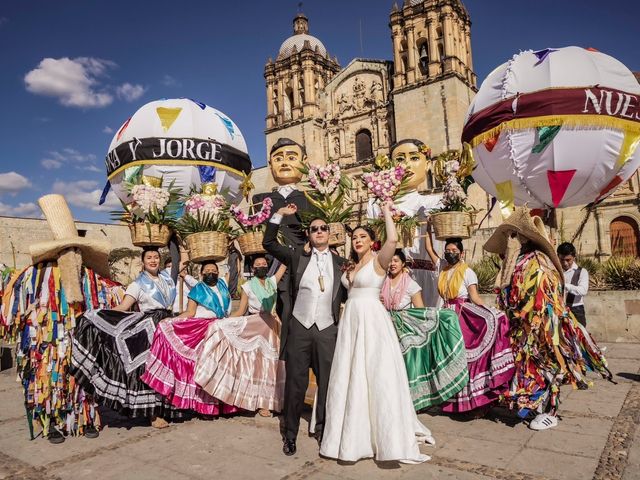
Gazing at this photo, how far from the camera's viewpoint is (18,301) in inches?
186

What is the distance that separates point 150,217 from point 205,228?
66 cm

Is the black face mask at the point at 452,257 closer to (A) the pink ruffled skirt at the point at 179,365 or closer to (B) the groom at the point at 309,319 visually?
(B) the groom at the point at 309,319

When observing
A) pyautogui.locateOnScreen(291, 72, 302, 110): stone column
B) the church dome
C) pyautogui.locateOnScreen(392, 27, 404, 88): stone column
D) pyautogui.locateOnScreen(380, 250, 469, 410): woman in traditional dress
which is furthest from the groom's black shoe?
the church dome

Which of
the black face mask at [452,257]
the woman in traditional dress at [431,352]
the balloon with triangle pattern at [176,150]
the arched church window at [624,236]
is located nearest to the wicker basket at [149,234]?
the balloon with triangle pattern at [176,150]

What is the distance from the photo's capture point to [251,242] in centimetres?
529

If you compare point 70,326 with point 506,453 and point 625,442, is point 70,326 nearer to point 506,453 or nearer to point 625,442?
point 506,453

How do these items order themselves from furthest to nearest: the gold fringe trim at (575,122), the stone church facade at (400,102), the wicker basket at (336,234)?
the stone church facade at (400,102) → the gold fringe trim at (575,122) → the wicker basket at (336,234)

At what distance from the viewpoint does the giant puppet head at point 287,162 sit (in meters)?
6.15

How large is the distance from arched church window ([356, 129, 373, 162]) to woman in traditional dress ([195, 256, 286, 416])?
104ft

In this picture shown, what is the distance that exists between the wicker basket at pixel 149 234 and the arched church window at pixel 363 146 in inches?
1237

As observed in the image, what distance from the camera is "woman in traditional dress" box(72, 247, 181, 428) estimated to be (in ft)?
15.5

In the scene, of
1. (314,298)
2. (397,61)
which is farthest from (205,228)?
(397,61)

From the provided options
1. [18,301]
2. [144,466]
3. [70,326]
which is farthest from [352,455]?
[18,301]

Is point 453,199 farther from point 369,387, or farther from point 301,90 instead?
point 301,90
